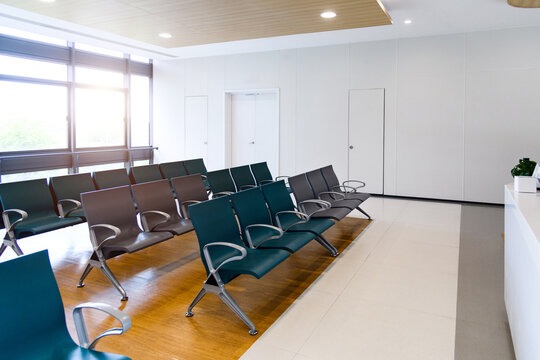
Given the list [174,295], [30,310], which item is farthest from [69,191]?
[30,310]

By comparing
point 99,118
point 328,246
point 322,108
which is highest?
point 322,108

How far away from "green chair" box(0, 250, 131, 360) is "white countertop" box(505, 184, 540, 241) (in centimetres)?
202

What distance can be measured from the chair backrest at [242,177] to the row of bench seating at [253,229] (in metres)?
1.14

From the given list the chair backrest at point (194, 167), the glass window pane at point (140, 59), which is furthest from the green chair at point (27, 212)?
the glass window pane at point (140, 59)

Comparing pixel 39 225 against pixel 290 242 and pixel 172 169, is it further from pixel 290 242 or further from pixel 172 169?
pixel 290 242

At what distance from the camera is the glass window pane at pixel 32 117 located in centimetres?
771

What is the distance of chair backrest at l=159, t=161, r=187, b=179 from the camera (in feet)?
20.7

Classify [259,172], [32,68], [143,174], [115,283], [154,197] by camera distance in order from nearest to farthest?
[115,283], [154,197], [143,174], [259,172], [32,68]

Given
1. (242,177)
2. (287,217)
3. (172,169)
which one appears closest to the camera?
(287,217)

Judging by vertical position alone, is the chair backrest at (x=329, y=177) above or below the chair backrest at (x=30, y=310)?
above

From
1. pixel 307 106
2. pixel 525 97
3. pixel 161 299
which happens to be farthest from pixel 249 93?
pixel 161 299

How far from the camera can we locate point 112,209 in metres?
3.89

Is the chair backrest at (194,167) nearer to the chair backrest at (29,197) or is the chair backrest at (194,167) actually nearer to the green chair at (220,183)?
the green chair at (220,183)

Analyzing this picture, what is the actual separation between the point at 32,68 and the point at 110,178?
447 cm
